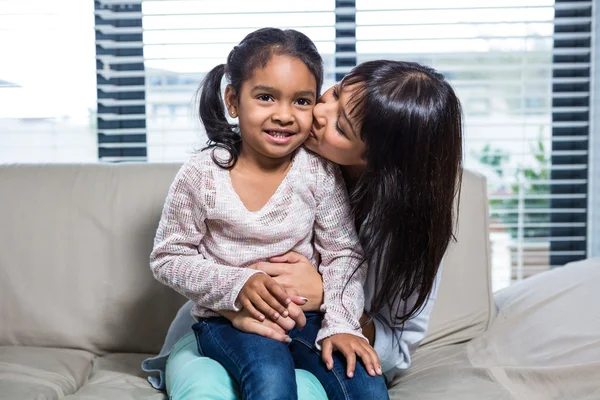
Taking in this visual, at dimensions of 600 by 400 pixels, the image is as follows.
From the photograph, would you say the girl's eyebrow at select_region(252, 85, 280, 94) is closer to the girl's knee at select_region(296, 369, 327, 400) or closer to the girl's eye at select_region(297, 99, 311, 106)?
the girl's eye at select_region(297, 99, 311, 106)

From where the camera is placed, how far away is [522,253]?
267cm

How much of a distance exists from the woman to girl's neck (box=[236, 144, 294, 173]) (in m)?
0.08

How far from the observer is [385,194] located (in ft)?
4.17

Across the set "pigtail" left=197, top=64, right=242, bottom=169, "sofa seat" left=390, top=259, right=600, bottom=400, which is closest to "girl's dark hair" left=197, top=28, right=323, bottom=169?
"pigtail" left=197, top=64, right=242, bottom=169

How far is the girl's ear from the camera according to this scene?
131 centimetres

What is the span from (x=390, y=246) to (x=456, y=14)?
60.7 inches

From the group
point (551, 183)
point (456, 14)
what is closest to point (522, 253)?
point (551, 183)

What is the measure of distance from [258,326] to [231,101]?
0.42 metres

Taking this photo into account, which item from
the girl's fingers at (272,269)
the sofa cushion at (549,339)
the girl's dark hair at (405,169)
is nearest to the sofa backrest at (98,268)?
the sofa cushion at (549,339)

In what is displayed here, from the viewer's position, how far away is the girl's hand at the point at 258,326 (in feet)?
4.04

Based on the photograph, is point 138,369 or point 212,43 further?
point 212,43

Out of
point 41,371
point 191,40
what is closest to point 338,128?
point 41,371

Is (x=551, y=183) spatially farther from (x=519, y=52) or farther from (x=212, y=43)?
(x=212, y=43)

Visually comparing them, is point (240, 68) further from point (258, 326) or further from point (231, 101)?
point (258, 326)
